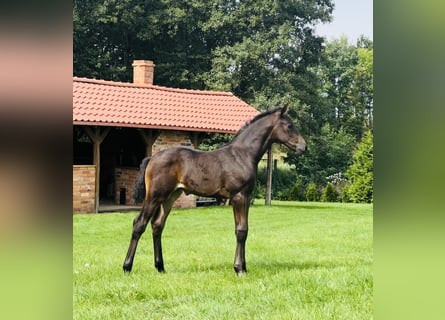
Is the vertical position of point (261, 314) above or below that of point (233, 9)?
below

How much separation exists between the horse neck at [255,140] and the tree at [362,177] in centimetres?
928

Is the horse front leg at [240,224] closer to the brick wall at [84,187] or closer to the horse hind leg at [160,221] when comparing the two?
the horse hind leg at [160,221]

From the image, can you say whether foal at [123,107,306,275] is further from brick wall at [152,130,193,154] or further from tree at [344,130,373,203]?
tree at [344,130,373,203]

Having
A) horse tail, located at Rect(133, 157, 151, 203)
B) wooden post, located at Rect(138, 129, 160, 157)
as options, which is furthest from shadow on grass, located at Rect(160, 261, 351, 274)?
wooden post, located at Rect(138, 129, 160, 157)

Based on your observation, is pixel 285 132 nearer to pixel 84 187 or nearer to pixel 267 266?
pixel 267 266

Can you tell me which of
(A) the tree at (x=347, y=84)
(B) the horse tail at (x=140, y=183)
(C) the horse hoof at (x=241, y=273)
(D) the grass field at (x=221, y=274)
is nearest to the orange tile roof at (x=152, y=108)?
(D) the grass field at (x=221, y=274)

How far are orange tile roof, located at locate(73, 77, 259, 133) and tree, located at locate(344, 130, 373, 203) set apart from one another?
398 centimetres

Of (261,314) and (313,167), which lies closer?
(261,314)

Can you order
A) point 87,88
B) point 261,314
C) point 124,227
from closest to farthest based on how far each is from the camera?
point 261,314 < point 124,227 < point 87,88

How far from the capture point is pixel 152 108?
10.6m
